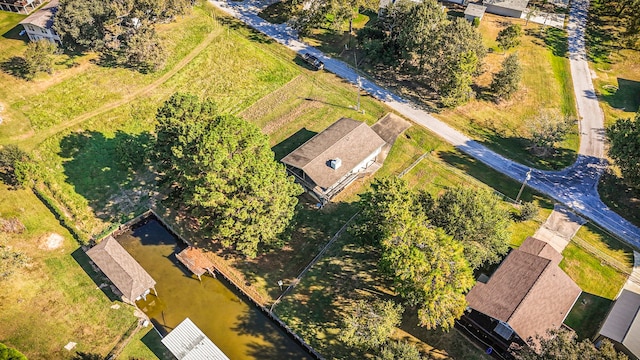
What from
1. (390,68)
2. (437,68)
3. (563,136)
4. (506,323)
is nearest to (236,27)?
(390,68)

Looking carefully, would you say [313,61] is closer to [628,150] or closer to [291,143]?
[291,143]

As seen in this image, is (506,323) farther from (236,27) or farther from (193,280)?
(236,27)

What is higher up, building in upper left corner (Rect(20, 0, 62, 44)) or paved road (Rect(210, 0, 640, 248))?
building in upper left corner (Rect(20, 0, 62, 44))

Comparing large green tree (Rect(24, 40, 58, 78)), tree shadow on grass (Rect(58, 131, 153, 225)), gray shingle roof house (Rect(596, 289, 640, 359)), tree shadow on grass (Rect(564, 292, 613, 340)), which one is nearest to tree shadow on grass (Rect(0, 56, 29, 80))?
large green tree (Rect(24, 40, 58, 78))

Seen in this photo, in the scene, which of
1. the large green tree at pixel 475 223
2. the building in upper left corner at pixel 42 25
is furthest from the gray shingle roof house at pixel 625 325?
the building in upper left corner at pixel 42 25

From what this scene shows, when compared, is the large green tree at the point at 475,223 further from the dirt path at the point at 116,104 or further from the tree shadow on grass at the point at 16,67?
the tree shadow on grass at the point at 16,67

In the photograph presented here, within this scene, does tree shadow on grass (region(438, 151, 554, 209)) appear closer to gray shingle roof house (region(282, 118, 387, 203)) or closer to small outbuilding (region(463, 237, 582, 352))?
gray shingle roof house (region(282, 118, 387, 203))

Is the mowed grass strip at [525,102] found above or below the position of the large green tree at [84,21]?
below

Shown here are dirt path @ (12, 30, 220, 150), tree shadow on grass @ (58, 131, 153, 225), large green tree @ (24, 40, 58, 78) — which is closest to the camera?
tree shadow on grass @ (58, 131, 153, 225)

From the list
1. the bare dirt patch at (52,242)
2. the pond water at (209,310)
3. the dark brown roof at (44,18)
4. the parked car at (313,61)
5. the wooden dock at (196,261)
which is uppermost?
the dark brown roof at (44,18)
